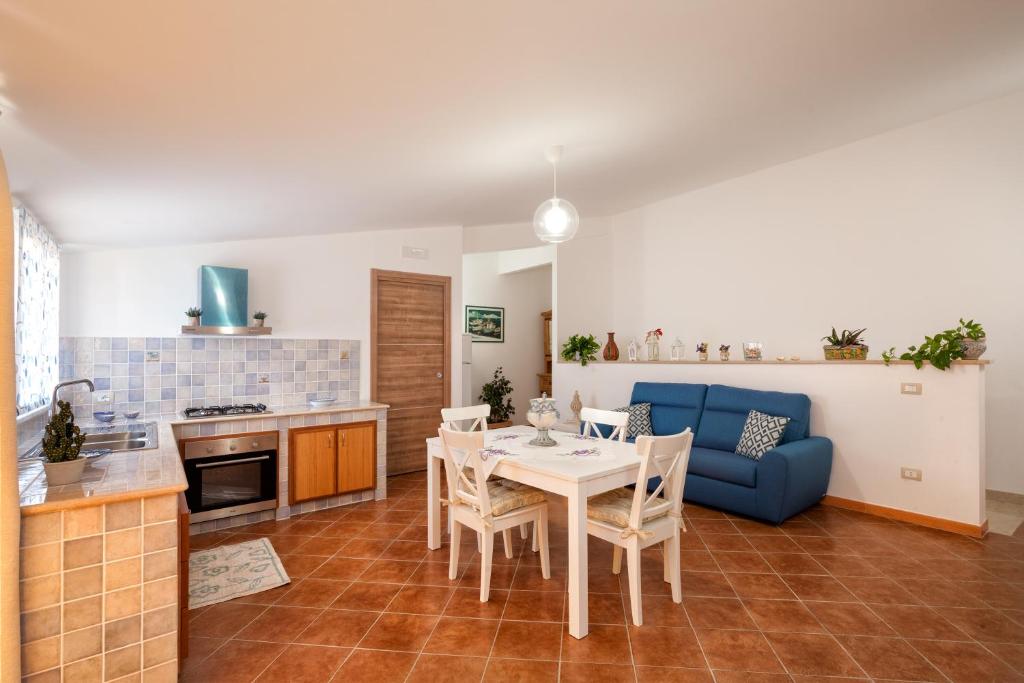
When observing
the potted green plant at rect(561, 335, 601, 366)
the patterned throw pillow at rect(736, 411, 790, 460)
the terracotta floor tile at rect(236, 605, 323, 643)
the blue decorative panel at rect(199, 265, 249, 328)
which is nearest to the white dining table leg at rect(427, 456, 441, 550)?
the terracotta floor tile at rect(236, 605, 323, 643)

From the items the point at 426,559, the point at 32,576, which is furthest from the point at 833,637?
the point at 32,576

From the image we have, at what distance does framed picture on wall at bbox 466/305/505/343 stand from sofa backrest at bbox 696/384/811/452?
3.99m

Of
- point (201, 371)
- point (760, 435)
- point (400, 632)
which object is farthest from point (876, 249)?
point (201, 371)

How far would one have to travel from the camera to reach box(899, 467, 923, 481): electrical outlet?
354 centimetres

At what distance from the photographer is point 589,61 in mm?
2275

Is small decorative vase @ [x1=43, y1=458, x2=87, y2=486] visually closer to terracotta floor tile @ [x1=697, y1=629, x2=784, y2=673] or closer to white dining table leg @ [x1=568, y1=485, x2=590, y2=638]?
white dining table leg @ [x1=568, y1=485, x2=590, y2=638]

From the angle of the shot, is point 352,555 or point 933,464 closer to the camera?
point 352,555

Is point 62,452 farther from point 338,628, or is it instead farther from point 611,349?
point 611,349

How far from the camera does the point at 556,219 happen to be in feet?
10.2

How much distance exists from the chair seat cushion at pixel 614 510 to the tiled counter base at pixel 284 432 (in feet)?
7.25

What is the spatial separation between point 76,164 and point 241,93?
973mm

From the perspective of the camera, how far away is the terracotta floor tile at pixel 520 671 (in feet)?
6.18

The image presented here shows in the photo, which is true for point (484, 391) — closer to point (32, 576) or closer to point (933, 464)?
point (933, 464)

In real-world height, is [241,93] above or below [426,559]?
above
